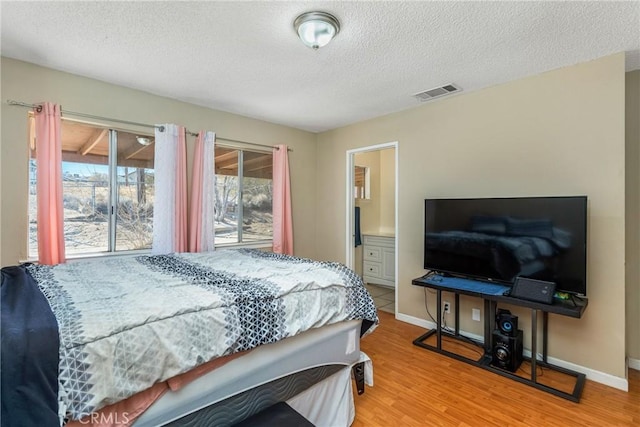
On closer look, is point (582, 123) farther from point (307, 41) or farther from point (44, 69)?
point (44, 69)

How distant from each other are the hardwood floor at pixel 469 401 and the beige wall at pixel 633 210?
0.39m

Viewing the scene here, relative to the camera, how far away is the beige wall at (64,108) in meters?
2.40

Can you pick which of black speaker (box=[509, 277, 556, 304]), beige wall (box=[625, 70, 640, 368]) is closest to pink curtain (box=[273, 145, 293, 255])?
black speaker (box=[509, 277, 556, 304])

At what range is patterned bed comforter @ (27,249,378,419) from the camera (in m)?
1.04

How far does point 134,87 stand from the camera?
2.93 m

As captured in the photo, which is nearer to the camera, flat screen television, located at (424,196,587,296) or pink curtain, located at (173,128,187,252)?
flat screen television, located at (424,196,587,296)

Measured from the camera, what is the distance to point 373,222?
5.43 m

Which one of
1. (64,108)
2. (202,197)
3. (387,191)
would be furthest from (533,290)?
(64,108)

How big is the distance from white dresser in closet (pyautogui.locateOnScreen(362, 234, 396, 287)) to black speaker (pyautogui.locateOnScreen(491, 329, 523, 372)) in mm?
2175

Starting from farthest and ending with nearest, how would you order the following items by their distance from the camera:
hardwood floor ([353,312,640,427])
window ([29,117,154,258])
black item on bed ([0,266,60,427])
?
window ([29,117,154,258]) < hardwood floor ([353,312,640,427]) < black item on bed ([0,266,60,427])

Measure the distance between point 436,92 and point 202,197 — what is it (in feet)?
8.78

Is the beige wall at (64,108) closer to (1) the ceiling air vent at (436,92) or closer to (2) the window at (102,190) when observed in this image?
(2) the window at (102,190)

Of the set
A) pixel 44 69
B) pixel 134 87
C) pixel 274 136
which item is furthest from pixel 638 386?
pixel 44 69

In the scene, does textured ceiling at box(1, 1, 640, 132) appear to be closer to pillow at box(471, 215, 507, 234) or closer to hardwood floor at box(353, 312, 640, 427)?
pillow at box(471, 215, 507, 234)
